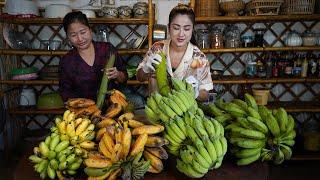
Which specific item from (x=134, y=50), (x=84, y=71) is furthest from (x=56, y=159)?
(x=134, y=50)

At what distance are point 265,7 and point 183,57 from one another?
135cm

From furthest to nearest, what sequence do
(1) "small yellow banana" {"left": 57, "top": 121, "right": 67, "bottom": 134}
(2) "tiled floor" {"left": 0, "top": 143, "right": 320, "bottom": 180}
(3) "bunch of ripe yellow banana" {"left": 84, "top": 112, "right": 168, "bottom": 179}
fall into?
(2) "tiled floor" {"left": 0, "top": 143, "right": 320, "bottom": 180} → (1) "small yellow banana" {"left": 57, "top": 121, "right": 67, "bottom": 134} → (3) "bunch of ripe yellow banana" {"left": 84, "top": 112, "right": 168, "bottom": 179}

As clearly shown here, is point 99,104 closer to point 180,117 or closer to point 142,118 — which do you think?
point 142,118

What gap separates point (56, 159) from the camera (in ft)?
2.68

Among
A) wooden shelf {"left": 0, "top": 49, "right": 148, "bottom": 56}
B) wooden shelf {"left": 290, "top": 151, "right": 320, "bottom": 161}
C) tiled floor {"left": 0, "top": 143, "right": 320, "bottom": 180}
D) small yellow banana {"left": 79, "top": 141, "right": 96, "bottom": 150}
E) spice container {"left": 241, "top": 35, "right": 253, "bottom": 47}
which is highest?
spice container {"left": 241, "top": 35, "right": 253, "bottom": 47}

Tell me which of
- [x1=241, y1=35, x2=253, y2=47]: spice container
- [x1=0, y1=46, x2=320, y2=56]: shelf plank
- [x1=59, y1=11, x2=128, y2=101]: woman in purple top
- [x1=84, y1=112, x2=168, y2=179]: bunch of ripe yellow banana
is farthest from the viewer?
[x1=241, y1=35, x2=253, y2=47]: spice container

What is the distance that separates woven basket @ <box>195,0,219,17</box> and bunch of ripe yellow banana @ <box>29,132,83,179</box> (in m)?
2.00

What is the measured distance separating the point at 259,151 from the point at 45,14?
7.71 feet

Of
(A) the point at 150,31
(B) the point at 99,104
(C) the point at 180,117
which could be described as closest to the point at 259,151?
(C) the point at 180,117

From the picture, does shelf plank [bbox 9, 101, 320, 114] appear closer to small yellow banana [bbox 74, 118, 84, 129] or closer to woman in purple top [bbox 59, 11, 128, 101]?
woman in purple top [bbox 59, 11, 128, 101]

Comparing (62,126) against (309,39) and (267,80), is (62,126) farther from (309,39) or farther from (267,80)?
(309,39)

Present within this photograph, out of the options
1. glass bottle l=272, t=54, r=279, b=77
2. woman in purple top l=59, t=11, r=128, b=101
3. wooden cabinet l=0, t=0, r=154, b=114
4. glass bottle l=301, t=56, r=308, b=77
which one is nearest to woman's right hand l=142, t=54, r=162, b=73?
woman in purple top l=59, t=11, r=128, b=101

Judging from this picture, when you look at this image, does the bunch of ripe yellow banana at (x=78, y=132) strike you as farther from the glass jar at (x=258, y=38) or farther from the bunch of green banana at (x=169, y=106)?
the glass jar at (x=258, y=38)

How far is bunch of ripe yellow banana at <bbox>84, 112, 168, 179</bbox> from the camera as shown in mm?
770
